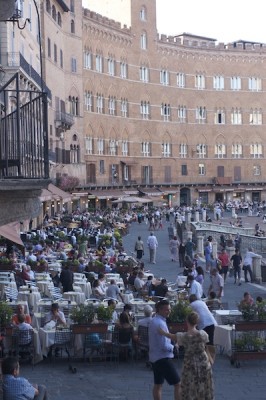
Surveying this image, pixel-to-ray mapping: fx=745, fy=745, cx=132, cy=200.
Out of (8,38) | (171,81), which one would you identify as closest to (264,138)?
(171,81)

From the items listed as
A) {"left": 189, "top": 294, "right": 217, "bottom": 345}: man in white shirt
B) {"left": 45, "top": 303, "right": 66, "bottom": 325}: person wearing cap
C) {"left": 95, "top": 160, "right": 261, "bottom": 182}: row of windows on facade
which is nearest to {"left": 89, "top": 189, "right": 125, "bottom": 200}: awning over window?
{"left": 95, "top": 160, "right": 261, "bottom": 182}: row of windows on facade

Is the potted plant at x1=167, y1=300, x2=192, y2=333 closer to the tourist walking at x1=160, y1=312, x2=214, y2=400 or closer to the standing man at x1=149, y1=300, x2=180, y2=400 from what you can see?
the standing man at x1=149, y1=300, x2=180, y2=400

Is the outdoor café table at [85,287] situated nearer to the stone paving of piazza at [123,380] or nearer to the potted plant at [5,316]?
the stone paving of piazza at [123,380]

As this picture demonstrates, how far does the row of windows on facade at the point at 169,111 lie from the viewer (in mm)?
67812

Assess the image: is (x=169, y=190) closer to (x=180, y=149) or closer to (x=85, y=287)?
(x=180, y=149)

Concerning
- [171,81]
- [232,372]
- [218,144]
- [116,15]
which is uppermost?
[116,15]

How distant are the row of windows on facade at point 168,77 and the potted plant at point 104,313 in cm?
5507

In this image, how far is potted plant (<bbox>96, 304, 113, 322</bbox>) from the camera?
12.6m

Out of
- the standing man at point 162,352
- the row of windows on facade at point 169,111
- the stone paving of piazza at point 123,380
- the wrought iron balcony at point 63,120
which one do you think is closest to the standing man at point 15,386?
the standing man at point 162,352

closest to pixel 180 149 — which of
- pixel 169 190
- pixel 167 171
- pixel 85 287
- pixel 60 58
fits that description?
pixel 167 171

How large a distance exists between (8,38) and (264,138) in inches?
2193

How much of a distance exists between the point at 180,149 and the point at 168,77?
7529 millimetres

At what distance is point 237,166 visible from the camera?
266ft

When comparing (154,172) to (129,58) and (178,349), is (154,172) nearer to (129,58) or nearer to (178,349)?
(129,58)
